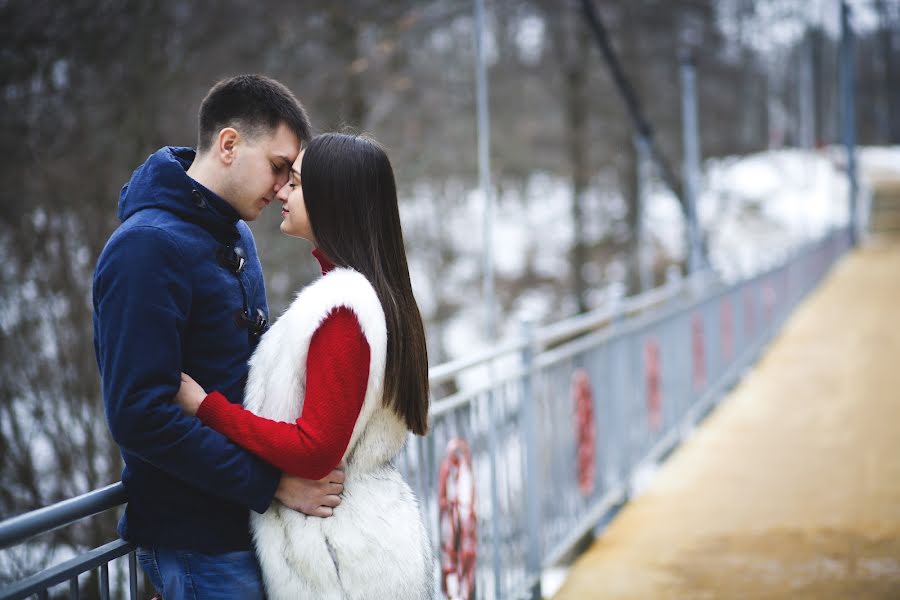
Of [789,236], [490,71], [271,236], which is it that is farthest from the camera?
[789,236]

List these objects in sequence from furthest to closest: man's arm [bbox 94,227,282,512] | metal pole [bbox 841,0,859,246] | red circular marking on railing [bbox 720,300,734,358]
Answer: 1. metal pole [bbox 841,0,859,246]
2. red circular marking on railing [bbox 720,300,734,358]
3. man's arm [bbox 94,227,282,512]

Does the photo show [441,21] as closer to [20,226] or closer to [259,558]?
[20,226]

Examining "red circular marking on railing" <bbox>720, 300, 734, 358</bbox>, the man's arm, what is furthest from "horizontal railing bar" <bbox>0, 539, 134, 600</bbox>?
"red circular marking on railing" <bbox>720, 300, 734, 358</bbox>

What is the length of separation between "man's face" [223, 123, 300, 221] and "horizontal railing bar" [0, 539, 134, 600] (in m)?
0.75

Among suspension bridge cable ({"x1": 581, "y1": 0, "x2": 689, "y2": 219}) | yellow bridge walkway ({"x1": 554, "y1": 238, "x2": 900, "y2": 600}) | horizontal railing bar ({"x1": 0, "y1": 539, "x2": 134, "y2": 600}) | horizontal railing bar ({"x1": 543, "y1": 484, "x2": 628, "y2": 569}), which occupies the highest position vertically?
suspension bridge cable ({"x1": 581, "y1": 0, "x2": 689, "y2": 219})

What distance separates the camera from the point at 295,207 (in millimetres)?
2201

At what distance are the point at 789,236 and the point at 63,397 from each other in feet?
119

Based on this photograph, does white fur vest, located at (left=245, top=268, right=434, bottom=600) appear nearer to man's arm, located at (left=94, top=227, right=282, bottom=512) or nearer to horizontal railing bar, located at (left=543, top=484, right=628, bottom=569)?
man's arm, located at (left=94, top=227, right=282, bottom=512)

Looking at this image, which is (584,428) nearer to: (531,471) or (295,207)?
(531,471)

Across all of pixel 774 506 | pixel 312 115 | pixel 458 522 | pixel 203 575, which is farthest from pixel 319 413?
pixel 312 115

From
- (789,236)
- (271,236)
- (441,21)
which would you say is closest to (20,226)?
(271,236)

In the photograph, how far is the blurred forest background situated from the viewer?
8023 mm

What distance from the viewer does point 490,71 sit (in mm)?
19234

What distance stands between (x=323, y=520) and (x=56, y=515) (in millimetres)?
526
